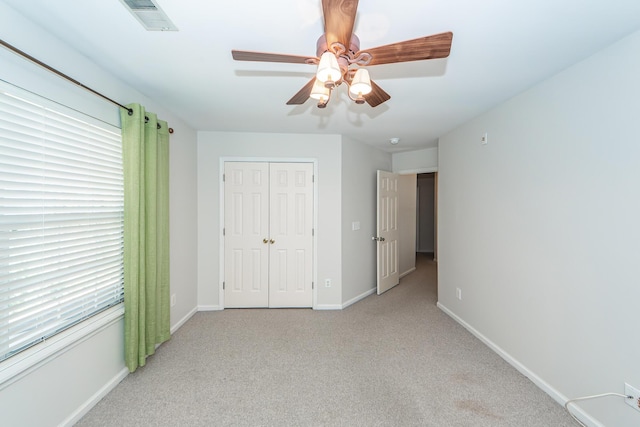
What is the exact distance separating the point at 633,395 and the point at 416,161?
3578mm

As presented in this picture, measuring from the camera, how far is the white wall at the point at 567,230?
1518mm

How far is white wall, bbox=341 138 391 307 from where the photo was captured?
3721 mm

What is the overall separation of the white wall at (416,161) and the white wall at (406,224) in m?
0.56

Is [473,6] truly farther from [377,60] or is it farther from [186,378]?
[186,378]

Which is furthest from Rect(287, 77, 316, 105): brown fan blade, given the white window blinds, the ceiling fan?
the white window blinds

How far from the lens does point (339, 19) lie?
109cm

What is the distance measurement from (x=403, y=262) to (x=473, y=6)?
4.63 m

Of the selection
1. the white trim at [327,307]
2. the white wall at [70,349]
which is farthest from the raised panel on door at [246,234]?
the white wall at [70,349]

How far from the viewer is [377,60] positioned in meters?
1.29

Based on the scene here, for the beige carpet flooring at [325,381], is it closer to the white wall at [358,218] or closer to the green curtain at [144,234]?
the green curtain at [144,234]

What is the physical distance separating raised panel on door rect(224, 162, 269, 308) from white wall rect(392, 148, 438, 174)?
8.00 ft

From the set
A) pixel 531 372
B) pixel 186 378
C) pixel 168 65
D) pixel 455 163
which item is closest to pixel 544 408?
pixel 531 372

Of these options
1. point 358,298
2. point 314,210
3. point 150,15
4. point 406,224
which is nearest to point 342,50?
point 150,15

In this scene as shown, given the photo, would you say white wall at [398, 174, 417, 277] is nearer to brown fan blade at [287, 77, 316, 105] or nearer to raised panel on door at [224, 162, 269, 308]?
raised panel on door at [224, 162, 269, 308]
